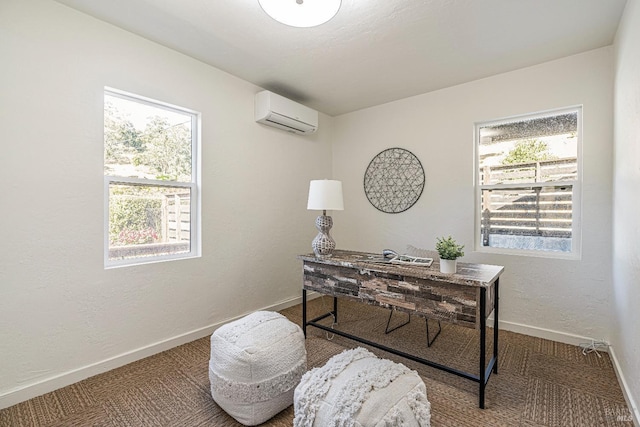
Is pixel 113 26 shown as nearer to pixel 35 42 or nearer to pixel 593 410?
pixel 35 42

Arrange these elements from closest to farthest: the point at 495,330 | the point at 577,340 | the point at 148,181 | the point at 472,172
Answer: the point at 495,330, the point at 148,181, the point at 577,340, the point at 472,172

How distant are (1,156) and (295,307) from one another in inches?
111

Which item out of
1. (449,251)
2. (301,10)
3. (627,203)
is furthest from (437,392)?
(301,10)

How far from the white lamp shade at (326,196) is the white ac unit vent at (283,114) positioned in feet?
3.32

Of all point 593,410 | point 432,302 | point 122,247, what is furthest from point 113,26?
point 593,410

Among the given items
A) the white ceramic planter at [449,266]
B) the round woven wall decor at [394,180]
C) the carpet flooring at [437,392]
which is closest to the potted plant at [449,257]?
the white ceramic planter at [449,266]

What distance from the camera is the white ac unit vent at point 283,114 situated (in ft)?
9.97

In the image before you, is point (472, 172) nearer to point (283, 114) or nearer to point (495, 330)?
point (495, 330)

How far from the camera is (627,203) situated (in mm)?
1853

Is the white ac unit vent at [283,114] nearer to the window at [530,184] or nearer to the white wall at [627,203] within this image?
the window at [530,184]

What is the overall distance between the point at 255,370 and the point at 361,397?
655 mm

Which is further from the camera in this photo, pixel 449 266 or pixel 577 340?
pixel 577 340

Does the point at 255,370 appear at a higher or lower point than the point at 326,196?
lower

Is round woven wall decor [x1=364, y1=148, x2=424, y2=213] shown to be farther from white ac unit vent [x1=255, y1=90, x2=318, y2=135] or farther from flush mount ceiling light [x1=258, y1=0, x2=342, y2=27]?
flush mount ceiling light [x1=258, y1=0, x2=342, y2=27]
